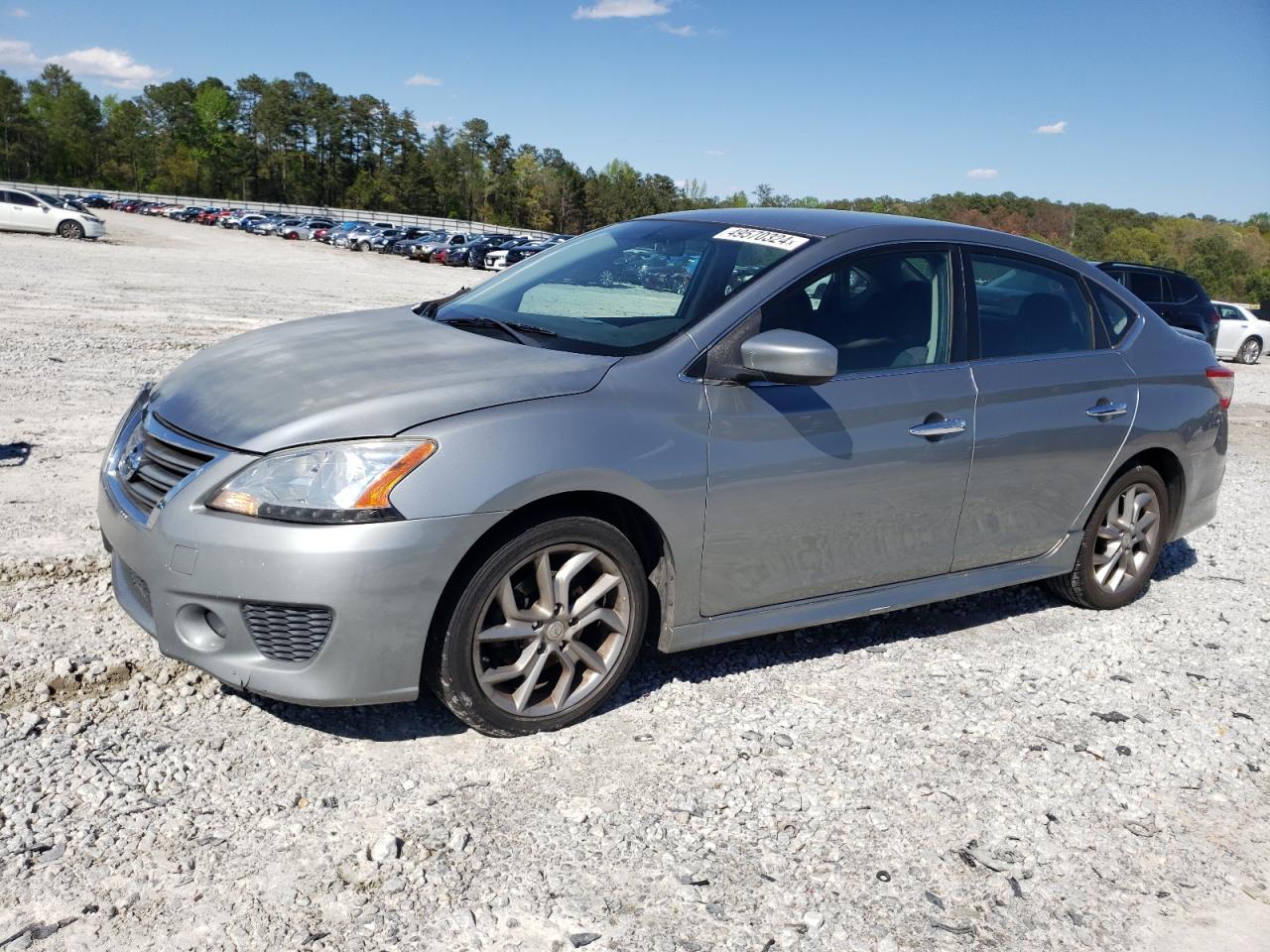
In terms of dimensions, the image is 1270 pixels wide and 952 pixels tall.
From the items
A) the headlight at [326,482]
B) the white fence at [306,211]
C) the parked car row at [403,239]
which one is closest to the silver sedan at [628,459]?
the headlight at [326,482]

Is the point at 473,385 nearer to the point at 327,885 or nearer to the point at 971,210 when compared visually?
the point at 327,885

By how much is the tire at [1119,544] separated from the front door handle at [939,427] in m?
1.19

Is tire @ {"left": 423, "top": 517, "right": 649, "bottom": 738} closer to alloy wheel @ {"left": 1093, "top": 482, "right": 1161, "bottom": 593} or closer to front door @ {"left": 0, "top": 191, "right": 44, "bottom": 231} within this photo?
alloy wheel @ {"left": 1093, "top": 482, "right": 1161, "bottom": 593}

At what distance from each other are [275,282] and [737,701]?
2461cm

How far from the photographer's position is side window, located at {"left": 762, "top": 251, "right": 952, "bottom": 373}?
4.02 metres

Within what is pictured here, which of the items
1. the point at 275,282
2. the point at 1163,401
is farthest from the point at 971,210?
the point at 1163,401

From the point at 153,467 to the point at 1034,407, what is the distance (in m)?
3.42

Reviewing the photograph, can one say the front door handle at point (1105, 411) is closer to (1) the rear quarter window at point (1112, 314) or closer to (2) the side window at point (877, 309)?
(1) the rear quarter window at point (1112, 314)

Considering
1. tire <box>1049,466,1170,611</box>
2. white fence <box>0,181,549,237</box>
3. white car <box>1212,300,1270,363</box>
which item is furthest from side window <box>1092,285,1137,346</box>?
white fence <box>0,181,549,237</box>

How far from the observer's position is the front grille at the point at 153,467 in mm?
3336

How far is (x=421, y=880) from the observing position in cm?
281

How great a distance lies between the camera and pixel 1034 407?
4.55 metres

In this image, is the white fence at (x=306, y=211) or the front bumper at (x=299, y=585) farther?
the white fence at (x=306, y=211)

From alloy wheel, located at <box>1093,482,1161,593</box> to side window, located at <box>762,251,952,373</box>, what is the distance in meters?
1.49
